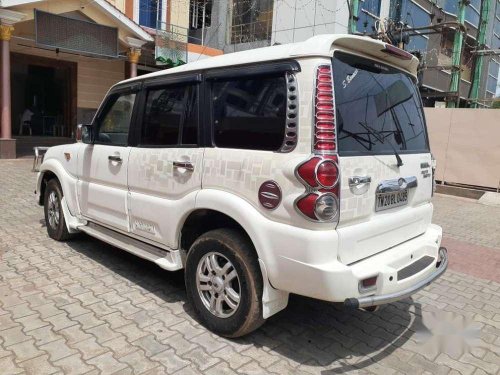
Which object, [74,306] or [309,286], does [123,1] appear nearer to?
[74,306]

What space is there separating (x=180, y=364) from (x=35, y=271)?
2.25 m

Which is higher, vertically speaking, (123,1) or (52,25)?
(123,1)

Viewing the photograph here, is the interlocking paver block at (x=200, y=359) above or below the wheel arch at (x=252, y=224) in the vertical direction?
below

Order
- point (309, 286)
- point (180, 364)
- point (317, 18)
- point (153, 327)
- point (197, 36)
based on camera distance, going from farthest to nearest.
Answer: point (197, 36), point (317, 18), point (153, 327), point (180, 364), point (309, 286)

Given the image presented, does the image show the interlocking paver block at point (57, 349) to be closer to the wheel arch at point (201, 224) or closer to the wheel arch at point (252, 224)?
the wheel arch at point (201, 224)

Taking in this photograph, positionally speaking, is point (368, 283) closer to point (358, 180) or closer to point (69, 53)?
point (358, 180)

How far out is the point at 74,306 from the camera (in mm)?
3584

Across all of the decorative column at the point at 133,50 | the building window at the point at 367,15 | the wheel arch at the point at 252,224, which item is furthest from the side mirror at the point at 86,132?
the building window at the point at 367,15

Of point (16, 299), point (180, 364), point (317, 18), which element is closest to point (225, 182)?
point (180, 364)

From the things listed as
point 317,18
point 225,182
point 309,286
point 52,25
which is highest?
point 317,18

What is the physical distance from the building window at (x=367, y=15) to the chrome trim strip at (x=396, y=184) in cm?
1321

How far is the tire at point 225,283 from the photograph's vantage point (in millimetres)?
2910

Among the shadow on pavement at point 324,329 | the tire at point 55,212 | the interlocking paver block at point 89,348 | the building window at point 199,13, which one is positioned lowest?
the interlocking paver block at point 89,348

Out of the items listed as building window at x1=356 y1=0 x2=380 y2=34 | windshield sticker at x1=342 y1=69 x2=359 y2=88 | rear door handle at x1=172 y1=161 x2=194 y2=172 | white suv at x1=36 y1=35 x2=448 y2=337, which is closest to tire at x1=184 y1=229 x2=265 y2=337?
white suv at x1=36 y1=35 x2=448 y2=337
